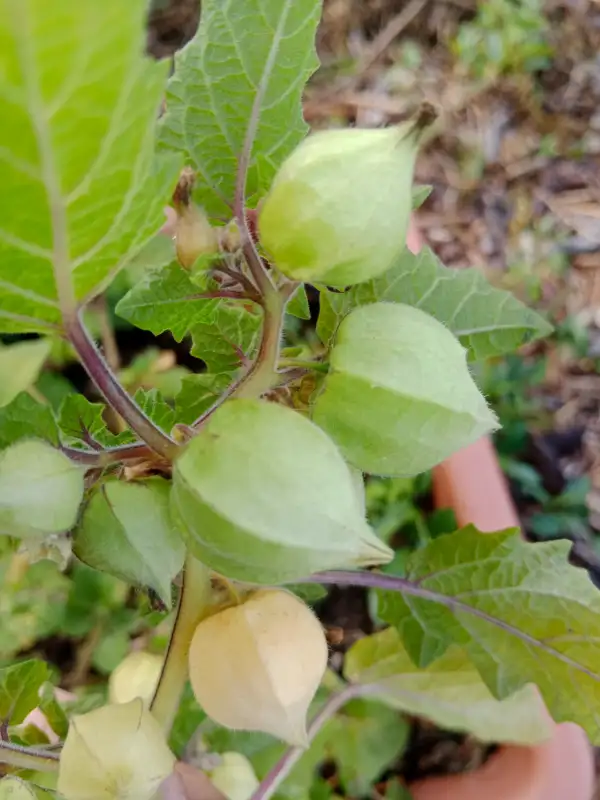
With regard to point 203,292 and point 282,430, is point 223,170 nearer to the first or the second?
point 203,292

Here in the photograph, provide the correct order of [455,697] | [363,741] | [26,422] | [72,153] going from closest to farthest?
[72,153] → [26,422] → [455,697] → [363,741]

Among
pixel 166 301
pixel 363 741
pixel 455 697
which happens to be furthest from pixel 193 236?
pixel 363 741

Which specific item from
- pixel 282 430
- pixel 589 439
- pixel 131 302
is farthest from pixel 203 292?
pixel 589 439

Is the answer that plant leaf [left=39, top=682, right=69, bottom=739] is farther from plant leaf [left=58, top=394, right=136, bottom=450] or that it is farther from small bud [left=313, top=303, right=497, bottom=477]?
small bud [left=313, top=303, right=497, bottom=477]

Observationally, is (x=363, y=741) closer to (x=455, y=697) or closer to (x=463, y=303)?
(x=455, y=697)

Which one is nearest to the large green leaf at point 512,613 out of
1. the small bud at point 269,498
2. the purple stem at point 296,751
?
the purple stem at point 296,751

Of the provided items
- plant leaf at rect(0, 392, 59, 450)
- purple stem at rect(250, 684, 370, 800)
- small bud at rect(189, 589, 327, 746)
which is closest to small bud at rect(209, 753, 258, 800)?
purple stem at rect(250, 684, 370, 800)
